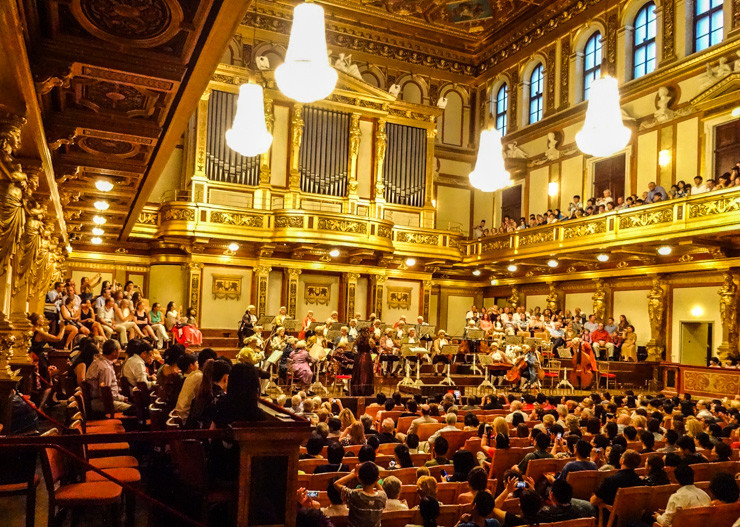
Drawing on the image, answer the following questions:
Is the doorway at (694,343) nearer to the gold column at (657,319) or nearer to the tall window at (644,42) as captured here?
the gold column at (657,319)

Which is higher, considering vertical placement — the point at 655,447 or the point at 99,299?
the point at 99,299

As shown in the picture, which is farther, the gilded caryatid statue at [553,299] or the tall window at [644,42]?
the gilded caryatid statue at [553,299]

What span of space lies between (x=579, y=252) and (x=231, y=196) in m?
10.1

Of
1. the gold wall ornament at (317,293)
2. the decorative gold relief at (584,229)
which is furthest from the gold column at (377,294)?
the decorative gold relief at (584,229)

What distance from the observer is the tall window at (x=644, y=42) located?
18.0m

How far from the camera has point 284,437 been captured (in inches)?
136

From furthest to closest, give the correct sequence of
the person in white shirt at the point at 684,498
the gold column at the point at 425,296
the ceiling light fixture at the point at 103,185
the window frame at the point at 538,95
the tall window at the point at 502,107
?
1. the tall window at the point at 502,107
2. the window frame at the point at 538,95
3. the gold column at the point at 425,296
4. the ceiling light fixture at the point at 103,185
5. the person in white shirt at the point at 684,498

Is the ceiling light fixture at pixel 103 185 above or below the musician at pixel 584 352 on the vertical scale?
above

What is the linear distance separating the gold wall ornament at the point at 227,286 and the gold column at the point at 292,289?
4.65 feet

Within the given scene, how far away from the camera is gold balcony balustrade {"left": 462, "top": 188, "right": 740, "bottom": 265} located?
1357 centimetres

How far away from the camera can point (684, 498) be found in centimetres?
451

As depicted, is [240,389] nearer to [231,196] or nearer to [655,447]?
[655,447]

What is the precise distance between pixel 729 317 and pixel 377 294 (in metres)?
9.85

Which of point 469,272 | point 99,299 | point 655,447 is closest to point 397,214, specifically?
point 469,272
